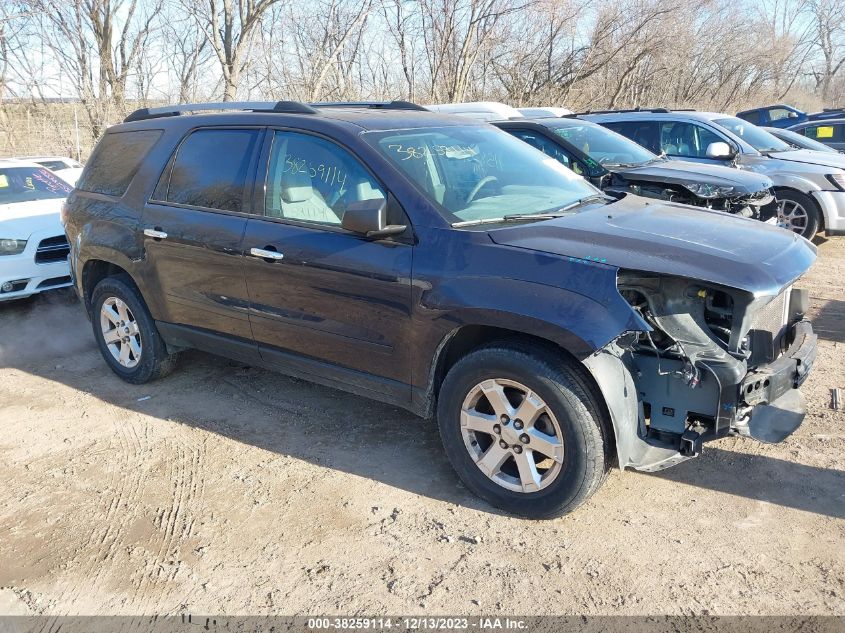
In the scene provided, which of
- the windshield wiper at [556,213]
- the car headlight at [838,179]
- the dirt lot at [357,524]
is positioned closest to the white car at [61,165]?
the dirt lot at [357,524]

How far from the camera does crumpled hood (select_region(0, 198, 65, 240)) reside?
285 inches

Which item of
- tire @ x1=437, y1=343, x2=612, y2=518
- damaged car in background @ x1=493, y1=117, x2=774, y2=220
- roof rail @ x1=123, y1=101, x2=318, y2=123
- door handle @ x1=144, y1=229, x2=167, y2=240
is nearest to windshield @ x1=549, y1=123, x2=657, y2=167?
damaged car in background @ x1=493, y1=117, x2=774, y2=220

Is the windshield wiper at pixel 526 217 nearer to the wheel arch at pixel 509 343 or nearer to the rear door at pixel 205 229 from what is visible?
the wheel arch at pixel 509 343

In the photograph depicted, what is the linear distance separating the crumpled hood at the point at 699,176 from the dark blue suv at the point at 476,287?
9.73 feet

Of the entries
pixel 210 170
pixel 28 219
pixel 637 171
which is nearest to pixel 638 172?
pixel 637 171

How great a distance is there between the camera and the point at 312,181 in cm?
406

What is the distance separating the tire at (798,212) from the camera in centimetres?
884

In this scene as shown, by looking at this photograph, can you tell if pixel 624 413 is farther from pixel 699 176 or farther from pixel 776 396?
pixel 699 176

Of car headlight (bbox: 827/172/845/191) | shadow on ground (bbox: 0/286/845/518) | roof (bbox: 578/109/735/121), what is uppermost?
roof (bbox: 578/109/735/121)

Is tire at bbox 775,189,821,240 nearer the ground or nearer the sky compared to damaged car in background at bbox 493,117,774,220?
nearer the ground

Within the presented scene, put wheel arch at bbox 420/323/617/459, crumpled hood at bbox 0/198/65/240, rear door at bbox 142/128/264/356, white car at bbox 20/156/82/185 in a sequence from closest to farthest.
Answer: wheel arch at bbox 420/323/617/459 → rear door at bbox 142/128/264/356 → crumpled hood at bbox 0/198/65/240 → white car at bbox 20/156/82/185

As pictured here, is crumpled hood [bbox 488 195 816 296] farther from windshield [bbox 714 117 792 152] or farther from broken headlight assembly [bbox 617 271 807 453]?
windshield [bbox 714 117 792 152]

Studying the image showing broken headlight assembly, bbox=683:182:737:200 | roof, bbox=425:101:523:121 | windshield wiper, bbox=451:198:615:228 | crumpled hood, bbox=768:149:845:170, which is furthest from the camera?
roof, bbox=425:101:523:121

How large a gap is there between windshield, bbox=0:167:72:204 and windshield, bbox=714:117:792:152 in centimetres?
879
